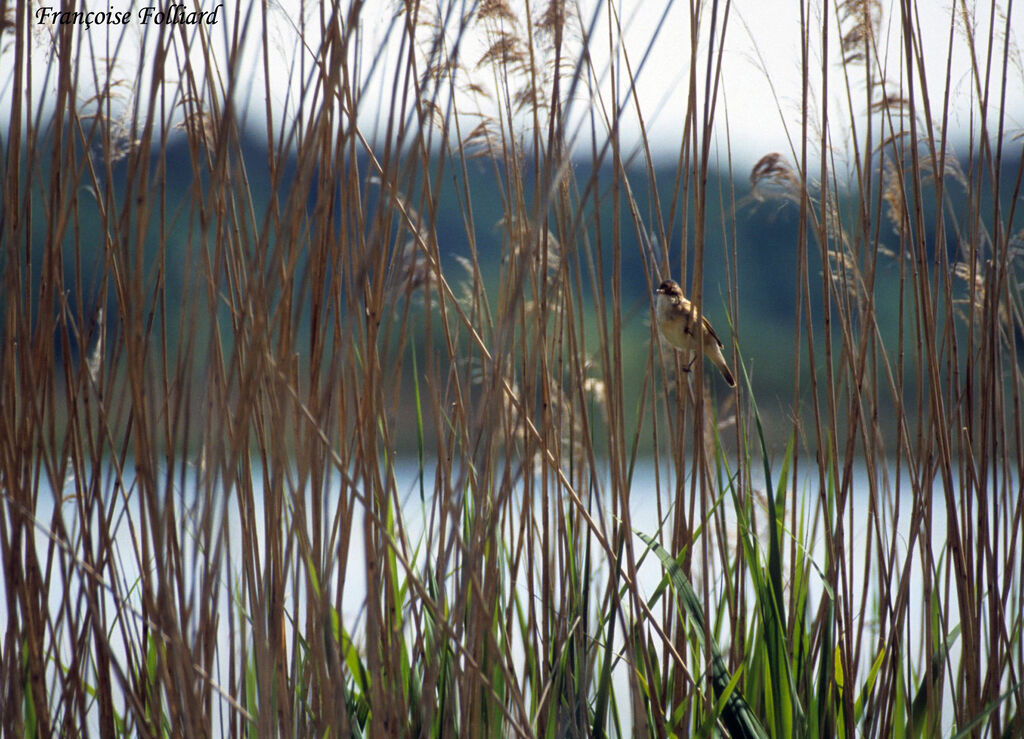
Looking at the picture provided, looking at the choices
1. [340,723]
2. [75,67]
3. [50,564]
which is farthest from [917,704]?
[75,67]

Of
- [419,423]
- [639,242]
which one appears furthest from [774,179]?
[419,423]

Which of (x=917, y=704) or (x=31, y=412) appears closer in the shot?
(x=31, y=412)

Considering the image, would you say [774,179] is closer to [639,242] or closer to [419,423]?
[639,242]

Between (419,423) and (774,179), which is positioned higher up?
(774,179)

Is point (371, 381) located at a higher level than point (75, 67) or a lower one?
lower

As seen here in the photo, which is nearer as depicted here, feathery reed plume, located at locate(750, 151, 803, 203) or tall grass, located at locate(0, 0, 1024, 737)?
tall grass, located at locate(0, 0, 1024, 737)

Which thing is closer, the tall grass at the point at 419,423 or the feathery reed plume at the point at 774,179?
the tall grass at the point at 419,423

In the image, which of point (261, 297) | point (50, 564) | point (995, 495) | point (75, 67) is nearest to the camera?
point (261, 297)

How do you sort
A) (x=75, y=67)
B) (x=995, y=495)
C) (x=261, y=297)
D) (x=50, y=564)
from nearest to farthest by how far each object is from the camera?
1. (x=261, y=297)
2. (x=75, y=67)
3. (x=50, y=564)
4. (x=995, y=495)

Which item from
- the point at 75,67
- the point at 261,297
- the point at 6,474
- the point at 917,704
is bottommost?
the point at 917,704

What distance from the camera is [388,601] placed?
1.42m

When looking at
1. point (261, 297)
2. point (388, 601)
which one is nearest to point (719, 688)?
point (388, 601)

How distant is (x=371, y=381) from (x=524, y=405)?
0.23 meters

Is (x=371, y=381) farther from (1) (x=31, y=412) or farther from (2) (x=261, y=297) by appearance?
(1) (x=31, y=412)
